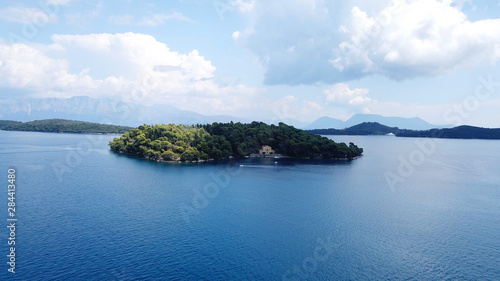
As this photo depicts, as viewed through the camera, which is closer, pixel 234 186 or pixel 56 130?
pixel 234 186

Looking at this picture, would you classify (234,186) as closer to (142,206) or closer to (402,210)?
(142,206)

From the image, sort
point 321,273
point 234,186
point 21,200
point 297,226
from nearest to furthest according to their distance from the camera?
point 321,273
point 297,226
point 21,200
point 234,186

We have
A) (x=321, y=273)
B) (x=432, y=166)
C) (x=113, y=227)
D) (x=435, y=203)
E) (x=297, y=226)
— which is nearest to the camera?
(x=321, y=273)

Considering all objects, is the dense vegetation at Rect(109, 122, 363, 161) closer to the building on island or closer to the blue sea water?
the building on island

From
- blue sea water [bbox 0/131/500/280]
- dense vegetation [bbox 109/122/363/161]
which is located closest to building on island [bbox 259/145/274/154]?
dense vegetation [bbox 109/122/363/161]

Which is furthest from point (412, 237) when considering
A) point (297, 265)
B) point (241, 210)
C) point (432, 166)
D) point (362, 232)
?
point (432, 166)

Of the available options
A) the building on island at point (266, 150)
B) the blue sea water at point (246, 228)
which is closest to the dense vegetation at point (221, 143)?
the building on island at point (266, 150)
